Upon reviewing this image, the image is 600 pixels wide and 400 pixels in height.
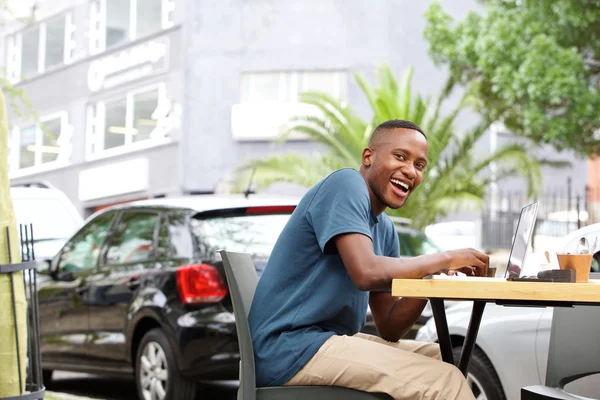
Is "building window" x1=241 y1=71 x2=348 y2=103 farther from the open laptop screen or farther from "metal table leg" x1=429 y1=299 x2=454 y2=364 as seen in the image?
the open laptop screen

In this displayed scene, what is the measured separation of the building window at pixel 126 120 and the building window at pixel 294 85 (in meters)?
3.13

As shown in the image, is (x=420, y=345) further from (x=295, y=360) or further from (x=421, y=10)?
(x=421, y=10)

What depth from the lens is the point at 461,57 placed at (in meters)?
20.1

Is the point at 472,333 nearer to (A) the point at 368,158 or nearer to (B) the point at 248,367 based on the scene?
(A) the point at 368,158

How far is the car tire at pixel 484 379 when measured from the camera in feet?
19.8

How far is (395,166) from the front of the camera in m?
4.12

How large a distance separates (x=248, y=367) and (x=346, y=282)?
464 millimetres

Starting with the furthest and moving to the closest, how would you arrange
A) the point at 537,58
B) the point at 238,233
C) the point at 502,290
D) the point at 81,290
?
the point at 537,58
the point at 81,290
the point at 238,233
the point at 502,290

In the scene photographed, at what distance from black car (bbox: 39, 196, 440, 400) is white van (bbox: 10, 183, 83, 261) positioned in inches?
111

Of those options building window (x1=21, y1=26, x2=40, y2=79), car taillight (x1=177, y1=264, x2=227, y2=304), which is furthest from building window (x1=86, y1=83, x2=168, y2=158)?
car taillight (x1=177, y1=264, x2=227, y2=304)

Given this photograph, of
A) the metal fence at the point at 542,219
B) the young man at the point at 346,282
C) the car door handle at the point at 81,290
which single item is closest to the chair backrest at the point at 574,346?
the young man at the point at 346,282

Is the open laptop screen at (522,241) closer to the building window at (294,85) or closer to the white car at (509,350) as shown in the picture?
the white car at (509,350)

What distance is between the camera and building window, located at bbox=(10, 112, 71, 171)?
35.3 m

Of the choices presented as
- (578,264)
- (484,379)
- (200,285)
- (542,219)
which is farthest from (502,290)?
(542,219)
